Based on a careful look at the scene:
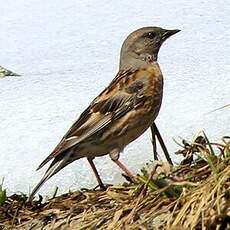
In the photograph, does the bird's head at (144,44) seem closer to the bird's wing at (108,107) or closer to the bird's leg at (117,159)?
the bird's wing at (108,107)

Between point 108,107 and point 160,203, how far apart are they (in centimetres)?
134

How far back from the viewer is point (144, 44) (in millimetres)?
5684

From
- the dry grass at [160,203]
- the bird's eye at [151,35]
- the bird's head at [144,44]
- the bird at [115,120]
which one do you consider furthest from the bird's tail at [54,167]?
the bird's eye at [151,35]

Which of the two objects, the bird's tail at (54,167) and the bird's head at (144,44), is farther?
the bird's head at (144,44)

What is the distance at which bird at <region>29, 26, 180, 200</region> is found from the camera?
4.93 metres

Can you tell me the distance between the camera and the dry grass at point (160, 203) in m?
3.63

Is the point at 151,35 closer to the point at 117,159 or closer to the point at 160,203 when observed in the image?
the point at 117,159

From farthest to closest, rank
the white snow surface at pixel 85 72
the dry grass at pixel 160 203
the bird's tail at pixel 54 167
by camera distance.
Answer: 1. the white snow surface at pixel 85 72
2. the bird's tail at pixel 54 167
3. the dry grass at pixel 160 203

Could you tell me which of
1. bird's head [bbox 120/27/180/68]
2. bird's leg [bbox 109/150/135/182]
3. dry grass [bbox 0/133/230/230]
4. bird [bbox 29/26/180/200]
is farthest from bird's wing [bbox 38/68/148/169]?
dry grass [bbox 0/133/230/230]

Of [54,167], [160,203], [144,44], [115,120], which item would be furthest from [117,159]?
[160,203]

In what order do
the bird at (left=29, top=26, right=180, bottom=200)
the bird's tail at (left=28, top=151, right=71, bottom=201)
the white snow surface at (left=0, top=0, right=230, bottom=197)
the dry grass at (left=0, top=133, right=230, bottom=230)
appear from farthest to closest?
the white snow surface at (left=0, top=0, right=230, bottom=197) → the bird at (left=29, top=26, right=180, bottom=200) → the bird's tail at (left=28, top=151, right=71, bottom=201) → the dry grass at (left=0, top=133, right=230, bottom=230)

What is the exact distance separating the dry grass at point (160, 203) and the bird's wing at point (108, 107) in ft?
1.43

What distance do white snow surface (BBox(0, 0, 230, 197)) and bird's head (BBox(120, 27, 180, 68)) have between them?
18.4 inches

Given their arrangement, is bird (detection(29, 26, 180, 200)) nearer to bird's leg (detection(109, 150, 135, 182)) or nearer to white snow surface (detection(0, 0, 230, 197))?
bird's leg (detection(109, 150, 135, 182))
